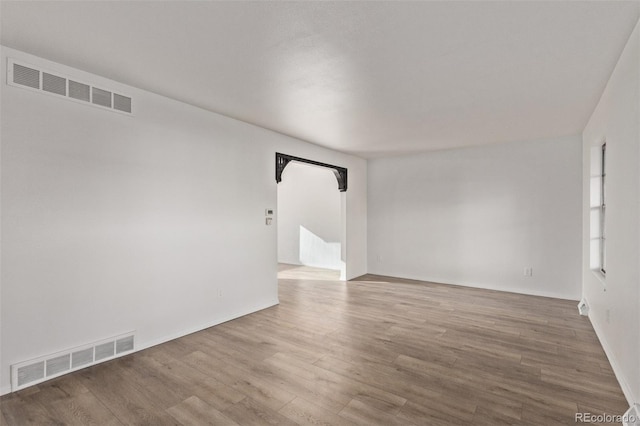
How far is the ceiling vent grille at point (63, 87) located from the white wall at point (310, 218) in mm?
4865

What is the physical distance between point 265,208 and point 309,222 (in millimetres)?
Result: 3771

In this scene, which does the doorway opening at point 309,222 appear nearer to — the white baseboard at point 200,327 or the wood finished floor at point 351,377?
the white baseboard at point 200,327

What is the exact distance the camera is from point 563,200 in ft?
16.6

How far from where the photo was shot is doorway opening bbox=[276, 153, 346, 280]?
25.9 feet

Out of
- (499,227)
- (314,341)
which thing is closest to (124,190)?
(314,341)

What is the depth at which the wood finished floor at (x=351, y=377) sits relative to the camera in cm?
218

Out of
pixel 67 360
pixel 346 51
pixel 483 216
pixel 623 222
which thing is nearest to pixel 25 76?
pixel 67 360

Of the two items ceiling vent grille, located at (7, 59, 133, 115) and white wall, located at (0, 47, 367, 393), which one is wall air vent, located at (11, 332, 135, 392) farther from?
ceiling vent grille, located at (7, 59, 133, 115)

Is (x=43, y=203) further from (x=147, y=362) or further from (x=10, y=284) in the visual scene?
(x=147, y=362)

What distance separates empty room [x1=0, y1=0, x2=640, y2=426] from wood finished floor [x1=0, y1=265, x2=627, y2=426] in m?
0.02

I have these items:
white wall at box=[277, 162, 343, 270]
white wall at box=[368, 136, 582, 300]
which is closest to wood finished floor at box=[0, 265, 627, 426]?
white wall at box=[368, 136, 582, 300]

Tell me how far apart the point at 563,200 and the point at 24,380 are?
6.80 meters

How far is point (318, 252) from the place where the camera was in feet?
26.8

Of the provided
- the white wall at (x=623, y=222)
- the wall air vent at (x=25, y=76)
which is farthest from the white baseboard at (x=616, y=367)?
the wall air vent at (x=25, y=76)
